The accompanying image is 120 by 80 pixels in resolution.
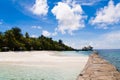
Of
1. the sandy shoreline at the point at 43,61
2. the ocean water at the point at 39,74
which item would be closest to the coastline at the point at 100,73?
the ocean water at the point at 39,74

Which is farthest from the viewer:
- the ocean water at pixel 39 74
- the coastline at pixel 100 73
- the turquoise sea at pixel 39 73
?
the turquoise sea at pixel 39 73

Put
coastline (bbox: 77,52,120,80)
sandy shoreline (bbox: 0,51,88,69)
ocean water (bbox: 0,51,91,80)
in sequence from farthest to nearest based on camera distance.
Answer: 1. sandy shoreline (bbox: 0,51,88,69)
2. ocean water (bbox: 0,51,91,80)
3. coastline (bbox: 77,52,120,80)

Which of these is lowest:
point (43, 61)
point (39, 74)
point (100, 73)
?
point (39, 74)

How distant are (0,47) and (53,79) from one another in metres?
69.1

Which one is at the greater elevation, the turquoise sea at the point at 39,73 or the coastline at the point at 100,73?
the coastline at the point at 100,73

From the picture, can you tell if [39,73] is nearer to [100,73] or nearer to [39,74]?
[39,74]

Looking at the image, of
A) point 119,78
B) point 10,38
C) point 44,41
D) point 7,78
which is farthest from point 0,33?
point 119,78

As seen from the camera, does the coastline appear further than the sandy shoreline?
No

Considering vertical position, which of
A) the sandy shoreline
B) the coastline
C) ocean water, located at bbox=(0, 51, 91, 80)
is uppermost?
the sandy shoreline

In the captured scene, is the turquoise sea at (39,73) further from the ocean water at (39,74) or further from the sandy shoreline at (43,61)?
the sandy shoreline at (43,61)

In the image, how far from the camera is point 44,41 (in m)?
144

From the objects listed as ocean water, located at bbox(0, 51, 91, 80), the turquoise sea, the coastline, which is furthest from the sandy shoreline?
the coastline

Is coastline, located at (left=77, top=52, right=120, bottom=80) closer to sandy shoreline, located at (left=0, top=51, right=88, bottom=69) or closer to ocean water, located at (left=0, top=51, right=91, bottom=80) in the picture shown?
ocean water, located at (left=0, top=51, right=91, bottom=80)

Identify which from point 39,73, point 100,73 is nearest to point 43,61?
point 39,73
